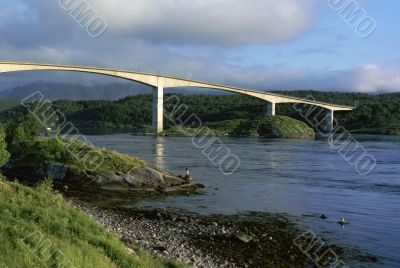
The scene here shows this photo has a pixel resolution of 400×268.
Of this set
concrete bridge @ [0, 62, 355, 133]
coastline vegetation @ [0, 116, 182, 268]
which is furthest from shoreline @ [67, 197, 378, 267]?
concrete bridge @ [0, 62, 355, 133]

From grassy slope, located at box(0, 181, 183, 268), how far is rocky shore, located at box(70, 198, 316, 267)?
1.68 m

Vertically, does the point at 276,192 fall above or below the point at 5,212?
below

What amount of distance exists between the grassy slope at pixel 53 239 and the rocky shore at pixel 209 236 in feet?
5.52

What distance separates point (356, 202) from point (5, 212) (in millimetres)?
17725

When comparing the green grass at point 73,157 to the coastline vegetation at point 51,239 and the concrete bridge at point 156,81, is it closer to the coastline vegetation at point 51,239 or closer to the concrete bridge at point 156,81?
the coastline vegetation at point 51,239

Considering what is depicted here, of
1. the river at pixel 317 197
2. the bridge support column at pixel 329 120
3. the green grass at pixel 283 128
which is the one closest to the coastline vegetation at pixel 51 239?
the river at pixel 317 197

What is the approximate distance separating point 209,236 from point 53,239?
23.7 feet

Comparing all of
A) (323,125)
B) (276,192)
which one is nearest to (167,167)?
(276,192)

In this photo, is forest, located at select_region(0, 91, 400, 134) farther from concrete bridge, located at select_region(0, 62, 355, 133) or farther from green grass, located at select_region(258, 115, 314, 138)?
green grass, located at select_region(258, 115, 314, 138)

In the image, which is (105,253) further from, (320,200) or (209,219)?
(320,200)

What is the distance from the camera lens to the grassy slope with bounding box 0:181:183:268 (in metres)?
8.14

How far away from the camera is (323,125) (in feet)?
463

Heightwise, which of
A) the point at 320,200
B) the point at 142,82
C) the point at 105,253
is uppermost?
the point at 142,82

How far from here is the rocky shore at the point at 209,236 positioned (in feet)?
43.5
